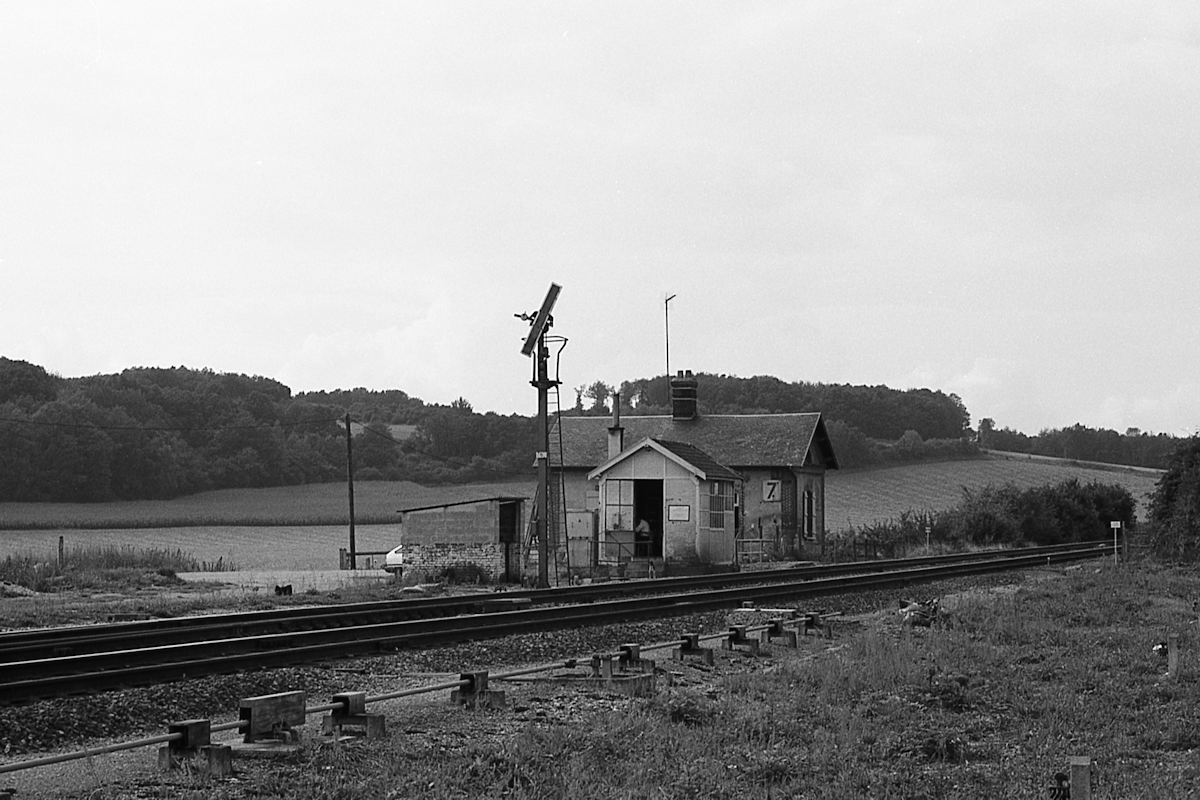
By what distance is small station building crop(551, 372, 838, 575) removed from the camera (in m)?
43.5

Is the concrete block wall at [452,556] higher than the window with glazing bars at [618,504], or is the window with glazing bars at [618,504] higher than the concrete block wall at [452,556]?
the window with glazing bars at [618,504]

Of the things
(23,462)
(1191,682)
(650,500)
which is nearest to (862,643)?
(1191,682)

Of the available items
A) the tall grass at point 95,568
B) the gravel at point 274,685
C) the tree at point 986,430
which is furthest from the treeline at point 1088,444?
the gravel at point 274,685

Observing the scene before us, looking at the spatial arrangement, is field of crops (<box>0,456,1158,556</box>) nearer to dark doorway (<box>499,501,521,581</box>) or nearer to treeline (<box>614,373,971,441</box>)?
treeline (<box>614,373,971,441</box>)

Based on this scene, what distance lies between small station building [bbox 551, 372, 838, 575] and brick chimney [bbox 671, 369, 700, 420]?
0.04 m

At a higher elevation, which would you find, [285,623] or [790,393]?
[790,393]

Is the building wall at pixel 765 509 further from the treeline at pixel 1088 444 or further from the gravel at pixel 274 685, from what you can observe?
the treeline at pixel 1088 444

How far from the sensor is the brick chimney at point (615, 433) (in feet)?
169

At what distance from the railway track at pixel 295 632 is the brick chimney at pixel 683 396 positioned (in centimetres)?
2470

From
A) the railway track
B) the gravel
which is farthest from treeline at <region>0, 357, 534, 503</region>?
the gravel

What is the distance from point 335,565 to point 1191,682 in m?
42.2

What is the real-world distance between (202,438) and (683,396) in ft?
131

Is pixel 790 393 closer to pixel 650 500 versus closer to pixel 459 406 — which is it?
pixel 459 406

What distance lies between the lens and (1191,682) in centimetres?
1374
